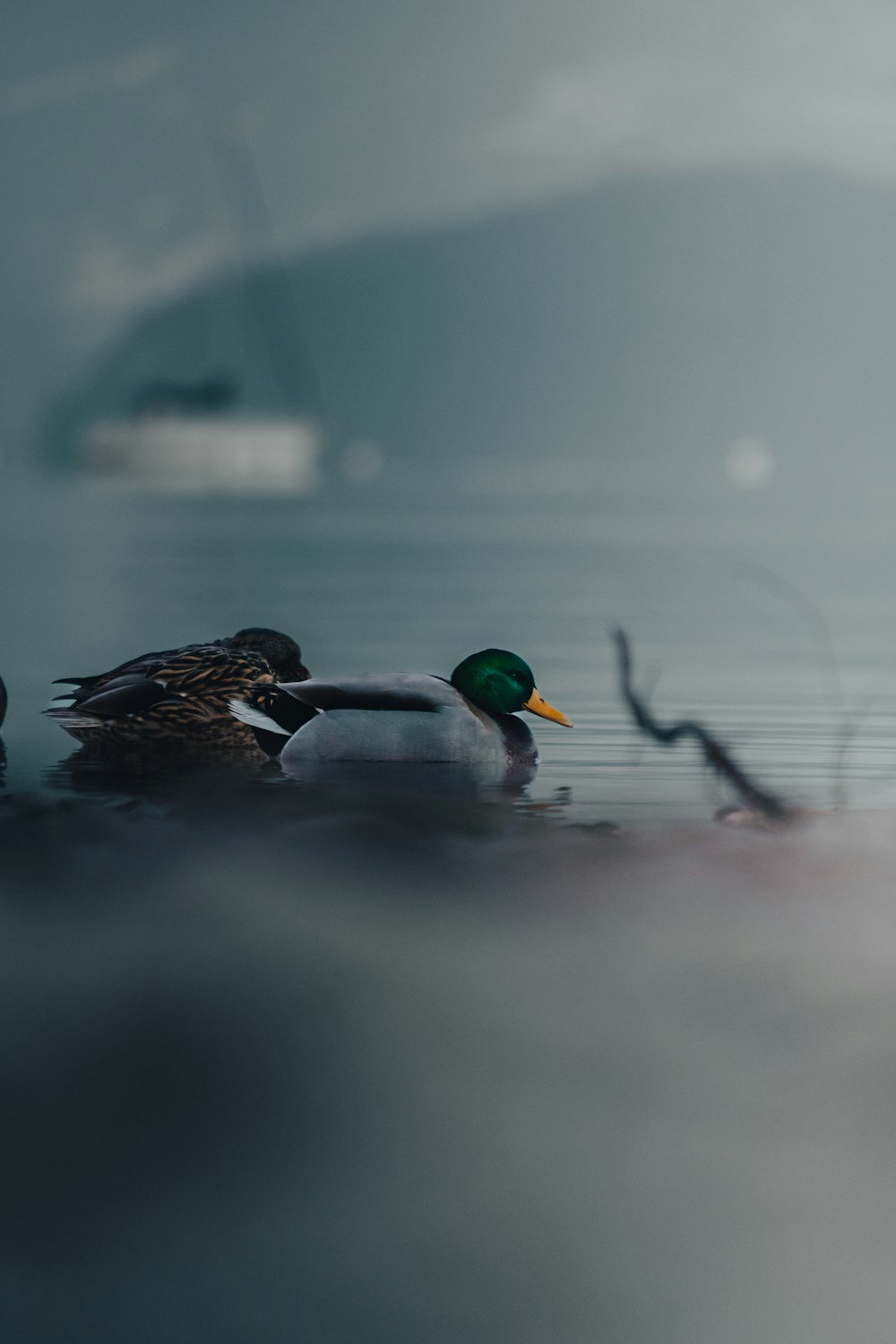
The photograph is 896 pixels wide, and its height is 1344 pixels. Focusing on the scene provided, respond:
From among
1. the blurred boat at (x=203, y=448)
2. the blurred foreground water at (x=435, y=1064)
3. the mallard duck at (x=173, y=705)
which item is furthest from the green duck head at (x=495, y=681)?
the blurred boat at (x=203, y=448)

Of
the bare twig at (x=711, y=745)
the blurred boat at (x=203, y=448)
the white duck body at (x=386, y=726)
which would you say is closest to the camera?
the bare twig at (x=711, y=745)

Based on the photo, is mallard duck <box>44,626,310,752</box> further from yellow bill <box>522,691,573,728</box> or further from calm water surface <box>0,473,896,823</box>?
yellow bill <box>522,691,573,728</box>

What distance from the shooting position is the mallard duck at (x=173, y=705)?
3.86 m

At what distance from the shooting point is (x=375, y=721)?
376 centimetres

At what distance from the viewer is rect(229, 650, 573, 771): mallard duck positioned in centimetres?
376

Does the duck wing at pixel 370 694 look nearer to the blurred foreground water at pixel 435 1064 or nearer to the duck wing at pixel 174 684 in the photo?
the duck wing at pixel 174 684

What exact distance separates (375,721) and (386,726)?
0.03 meters

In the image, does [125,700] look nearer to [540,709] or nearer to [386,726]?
[386,726]

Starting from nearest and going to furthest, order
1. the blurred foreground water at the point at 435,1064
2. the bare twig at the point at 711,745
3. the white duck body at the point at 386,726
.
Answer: the blurred foreground water at the point at 435,1064 < the bare twig at the point at 711,745 < the white duck body at the point at 386,726

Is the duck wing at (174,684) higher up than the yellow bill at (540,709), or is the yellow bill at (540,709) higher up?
the duck wing at (174,684)

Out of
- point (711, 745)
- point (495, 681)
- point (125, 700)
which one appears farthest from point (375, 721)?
point (711, 745)

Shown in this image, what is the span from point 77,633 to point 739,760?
3.03m

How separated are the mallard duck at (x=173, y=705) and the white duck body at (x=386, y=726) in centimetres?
15

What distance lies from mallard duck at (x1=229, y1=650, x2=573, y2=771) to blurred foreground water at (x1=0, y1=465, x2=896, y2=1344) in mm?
181
